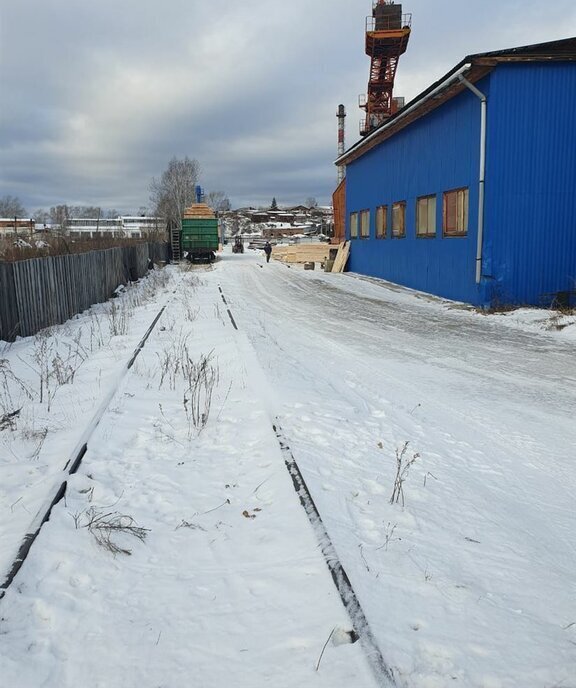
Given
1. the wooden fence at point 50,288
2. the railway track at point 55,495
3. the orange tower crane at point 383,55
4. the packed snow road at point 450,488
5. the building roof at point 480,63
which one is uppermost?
the orange tower crane at point 383,55

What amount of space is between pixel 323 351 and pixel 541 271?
6.88 m

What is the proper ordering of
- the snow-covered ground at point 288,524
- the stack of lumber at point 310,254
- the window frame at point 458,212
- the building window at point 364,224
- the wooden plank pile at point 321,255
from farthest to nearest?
Answer: the stack of lumber at point 310,254, the wooden plank pile at point 321,255, the building window at point 364,224, the window frame at point 458,212, the snow-covered ground at point 288,524

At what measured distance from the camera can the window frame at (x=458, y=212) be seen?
45.9ft

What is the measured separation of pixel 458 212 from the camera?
1449cm

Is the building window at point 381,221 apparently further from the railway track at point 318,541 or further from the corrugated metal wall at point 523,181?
the railway track at point 318,541

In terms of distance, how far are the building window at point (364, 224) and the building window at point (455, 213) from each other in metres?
8.03

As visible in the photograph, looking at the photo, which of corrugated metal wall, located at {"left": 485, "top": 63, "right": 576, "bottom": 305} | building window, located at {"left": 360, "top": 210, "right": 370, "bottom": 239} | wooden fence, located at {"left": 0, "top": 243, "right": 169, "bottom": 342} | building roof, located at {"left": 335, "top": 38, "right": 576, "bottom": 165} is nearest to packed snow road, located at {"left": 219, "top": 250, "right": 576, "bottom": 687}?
corrugated metal wall, located at {"left": 485, "top": 63, "right": 576, "bottom": 305}

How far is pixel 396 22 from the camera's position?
1435 inches

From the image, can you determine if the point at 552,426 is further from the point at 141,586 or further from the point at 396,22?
the point at 396,22

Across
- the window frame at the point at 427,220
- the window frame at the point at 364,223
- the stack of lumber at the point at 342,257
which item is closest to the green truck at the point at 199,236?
the stack of lumber at the point at 342,257

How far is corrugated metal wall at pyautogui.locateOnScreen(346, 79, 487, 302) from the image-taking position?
44.8 ft

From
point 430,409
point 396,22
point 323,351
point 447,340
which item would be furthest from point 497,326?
point 396,22

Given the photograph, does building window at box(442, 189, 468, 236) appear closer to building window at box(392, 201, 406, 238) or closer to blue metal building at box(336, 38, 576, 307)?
blue metal building at box(336, 38, 576, 307)

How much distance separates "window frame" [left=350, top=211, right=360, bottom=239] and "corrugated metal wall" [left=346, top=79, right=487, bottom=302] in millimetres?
1607
